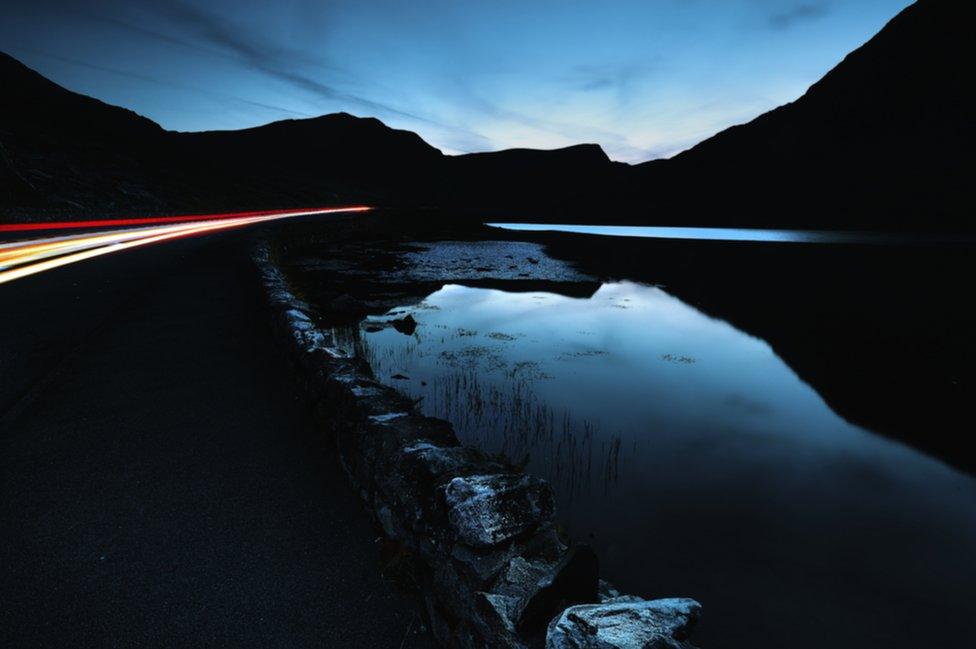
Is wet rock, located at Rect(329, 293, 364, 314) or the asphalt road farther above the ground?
the asphalt road

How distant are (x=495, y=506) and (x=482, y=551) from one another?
0.27 m

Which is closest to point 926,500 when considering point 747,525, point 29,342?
point 747,525

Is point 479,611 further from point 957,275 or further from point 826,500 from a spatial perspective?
point 957,275

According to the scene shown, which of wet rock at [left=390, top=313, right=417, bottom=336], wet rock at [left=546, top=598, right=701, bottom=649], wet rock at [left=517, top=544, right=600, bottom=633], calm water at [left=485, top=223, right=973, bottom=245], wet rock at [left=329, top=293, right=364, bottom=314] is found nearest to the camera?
wet rock at [left=546, top=598, right=701, bottom=649]

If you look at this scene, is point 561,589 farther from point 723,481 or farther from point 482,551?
point 723,481

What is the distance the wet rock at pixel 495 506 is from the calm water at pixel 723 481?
123 inches

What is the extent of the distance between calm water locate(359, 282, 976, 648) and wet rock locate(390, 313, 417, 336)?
40 centimetres

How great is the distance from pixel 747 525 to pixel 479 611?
5.29 m

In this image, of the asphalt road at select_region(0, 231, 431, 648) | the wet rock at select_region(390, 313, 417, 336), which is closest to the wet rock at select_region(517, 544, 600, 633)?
the asphalt road at select_region(0, 231, 431, 648)

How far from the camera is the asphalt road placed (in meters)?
2.79

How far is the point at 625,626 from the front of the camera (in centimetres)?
202

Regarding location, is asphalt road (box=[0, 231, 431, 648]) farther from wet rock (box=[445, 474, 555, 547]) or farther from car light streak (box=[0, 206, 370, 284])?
car light streak (box=[0, 206, 370, 284])

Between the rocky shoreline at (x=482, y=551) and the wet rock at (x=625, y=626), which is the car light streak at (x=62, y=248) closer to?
the rocky shoreline at (x=482, y=551)

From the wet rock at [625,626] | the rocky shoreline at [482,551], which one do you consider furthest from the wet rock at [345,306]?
the wet rock at [625,626]
